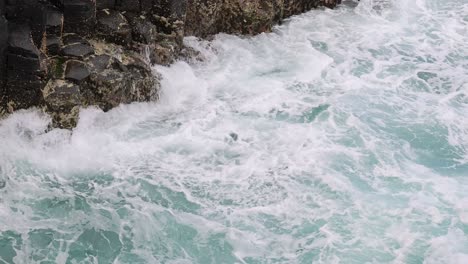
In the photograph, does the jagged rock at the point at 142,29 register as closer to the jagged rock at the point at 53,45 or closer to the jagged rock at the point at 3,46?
the jagged rock at the point at 53,45

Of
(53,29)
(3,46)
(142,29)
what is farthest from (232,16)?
(3,46)

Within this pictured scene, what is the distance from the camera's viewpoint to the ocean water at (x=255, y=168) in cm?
834

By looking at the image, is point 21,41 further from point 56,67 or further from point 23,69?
point 56,67

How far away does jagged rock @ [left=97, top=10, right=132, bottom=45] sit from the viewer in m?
10.7

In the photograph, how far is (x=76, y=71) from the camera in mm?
9938

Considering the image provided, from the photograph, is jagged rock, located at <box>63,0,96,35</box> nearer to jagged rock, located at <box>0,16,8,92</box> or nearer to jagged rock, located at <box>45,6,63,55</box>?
jagged rock, located at <box>45,6,63,55</box>

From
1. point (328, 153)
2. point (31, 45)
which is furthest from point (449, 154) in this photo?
point (31, 45)

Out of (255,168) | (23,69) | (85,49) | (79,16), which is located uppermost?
(79,16)

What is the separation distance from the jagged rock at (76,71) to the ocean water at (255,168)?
0.66m

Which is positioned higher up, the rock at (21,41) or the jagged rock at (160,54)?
the rock at (21,41)

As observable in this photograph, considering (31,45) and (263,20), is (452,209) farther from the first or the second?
(31,45)

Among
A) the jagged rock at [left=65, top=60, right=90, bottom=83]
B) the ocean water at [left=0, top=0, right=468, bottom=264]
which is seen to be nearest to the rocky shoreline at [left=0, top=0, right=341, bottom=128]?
the jagged rock at [left=65, top=60, right=90, bottom=83]

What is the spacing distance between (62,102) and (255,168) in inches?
123

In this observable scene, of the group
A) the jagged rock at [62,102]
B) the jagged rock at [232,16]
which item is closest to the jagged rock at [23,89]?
the jagged rock at [62,102]
